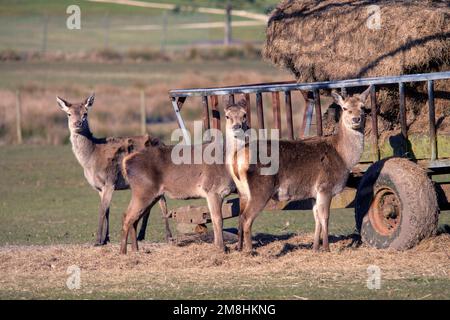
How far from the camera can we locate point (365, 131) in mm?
15922

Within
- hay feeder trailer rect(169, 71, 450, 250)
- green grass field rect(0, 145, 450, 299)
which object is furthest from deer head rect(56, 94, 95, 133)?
hay feeder trailer rect(169, 71, 450, 250)

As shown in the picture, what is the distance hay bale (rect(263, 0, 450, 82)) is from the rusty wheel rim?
1.93 meters

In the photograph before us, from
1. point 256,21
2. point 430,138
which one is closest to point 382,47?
point 430,138

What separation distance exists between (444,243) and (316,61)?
3.95 m

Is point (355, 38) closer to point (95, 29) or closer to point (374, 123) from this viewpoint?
point (374, 123)

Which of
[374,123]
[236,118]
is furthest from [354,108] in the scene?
[236,118]

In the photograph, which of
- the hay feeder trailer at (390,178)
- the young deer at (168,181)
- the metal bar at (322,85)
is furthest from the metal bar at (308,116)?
the young deer at (168,181)

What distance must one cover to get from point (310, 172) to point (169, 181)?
6.34 feet

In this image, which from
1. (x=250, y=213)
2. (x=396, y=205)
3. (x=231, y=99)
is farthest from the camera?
(x=231, y=99)

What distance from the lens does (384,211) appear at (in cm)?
1445

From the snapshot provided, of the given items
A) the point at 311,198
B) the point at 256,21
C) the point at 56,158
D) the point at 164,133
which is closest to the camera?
the point at 311,198

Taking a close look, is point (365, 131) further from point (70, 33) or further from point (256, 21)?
point (256, 21)

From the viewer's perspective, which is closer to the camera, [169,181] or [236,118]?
[236,118]

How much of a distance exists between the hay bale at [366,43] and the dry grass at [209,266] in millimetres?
2401
